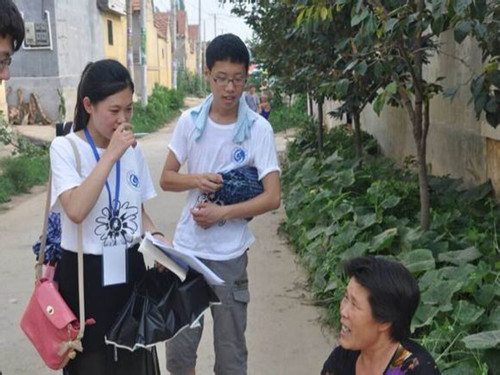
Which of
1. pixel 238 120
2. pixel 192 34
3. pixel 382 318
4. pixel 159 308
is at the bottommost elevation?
pixel 159 308

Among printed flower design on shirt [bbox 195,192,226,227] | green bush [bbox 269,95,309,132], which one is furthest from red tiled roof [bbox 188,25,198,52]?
printed flower design on shirt [bbox 195,192,226,227]

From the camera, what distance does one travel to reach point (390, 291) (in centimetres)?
178

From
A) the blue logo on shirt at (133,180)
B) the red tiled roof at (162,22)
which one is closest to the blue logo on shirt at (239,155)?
the blue logo on shirt at (133,180)

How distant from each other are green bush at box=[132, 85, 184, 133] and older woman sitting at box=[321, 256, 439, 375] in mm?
17817

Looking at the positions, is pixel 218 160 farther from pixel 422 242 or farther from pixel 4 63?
pixel 422 242

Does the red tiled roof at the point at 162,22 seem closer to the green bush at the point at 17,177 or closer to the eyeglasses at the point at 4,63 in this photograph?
the green bush at the point at 17,177

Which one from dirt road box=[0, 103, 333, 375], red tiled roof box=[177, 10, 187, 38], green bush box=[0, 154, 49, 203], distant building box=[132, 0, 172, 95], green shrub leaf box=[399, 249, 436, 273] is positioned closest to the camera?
green shrub leaf box=[399, 249, 436, 273]

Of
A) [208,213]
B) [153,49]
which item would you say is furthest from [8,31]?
[153,49]

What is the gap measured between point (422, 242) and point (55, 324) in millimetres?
2680

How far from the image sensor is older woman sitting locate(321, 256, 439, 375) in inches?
70.0

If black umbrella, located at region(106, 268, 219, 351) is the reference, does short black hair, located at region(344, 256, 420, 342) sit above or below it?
above

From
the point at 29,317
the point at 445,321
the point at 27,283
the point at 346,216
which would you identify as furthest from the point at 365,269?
the point at 27,283

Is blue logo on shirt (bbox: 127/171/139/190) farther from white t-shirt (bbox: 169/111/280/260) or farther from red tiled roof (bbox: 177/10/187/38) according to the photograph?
red tiled roof (bbox: 177/10/187/38)

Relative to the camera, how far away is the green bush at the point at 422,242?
2.99 meters
